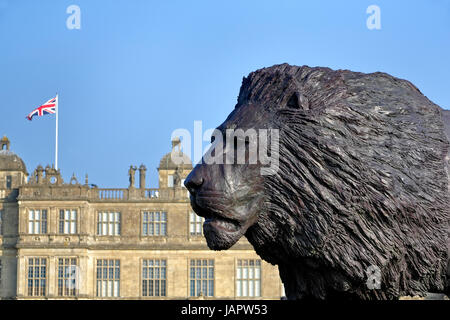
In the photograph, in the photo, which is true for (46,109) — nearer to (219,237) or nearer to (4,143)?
(4,143)

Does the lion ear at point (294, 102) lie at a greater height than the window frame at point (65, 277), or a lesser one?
greater

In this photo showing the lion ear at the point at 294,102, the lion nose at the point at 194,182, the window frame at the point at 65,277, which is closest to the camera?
the lion nose at the point at 194,182

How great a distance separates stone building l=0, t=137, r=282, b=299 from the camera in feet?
109

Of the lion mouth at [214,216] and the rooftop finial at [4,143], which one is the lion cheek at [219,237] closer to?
the lion mouth at [214,216]

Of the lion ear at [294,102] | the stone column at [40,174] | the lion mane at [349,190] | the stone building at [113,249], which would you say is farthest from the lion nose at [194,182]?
the stone column at [40,174]

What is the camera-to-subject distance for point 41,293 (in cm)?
3284

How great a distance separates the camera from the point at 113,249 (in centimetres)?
3369

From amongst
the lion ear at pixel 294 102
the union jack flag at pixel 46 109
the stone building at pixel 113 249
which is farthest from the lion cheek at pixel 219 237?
the union jack flag at pixel 46 109

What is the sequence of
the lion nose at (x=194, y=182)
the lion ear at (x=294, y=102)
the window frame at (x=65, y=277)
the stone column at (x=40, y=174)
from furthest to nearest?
the stone column at (x=40, y=174) < the window frame at (x=65, y=277) < the lion ear at (x=294, y=102) < the lion nose at (x=194, y=182)

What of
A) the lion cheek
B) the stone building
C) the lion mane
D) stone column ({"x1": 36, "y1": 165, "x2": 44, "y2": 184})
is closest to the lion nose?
the lion cheek

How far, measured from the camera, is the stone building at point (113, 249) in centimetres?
3316

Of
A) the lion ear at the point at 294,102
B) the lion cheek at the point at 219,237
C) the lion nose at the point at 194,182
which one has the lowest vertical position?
the lion cheek at the point at 219,237

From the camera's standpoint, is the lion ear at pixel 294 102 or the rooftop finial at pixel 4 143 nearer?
the lion ear at pixel 294 102

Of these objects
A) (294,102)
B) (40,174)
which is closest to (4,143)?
(40,174)
